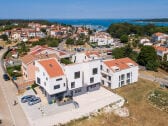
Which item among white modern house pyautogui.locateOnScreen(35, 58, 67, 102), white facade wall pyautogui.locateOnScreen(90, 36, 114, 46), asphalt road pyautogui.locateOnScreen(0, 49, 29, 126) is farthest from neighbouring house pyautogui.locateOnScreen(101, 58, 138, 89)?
white facade wall pyautogui.locateOnScreen(90, 36, 114, 46)

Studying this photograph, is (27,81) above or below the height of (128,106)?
above

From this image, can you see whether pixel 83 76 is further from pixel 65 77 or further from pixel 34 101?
pixel 34 101

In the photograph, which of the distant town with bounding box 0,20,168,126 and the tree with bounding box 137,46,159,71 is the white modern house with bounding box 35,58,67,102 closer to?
the distant town with bounding box 0,20,168,126

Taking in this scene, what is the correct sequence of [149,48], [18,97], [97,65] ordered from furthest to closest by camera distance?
[149,48] → [97,65] → [18,97]

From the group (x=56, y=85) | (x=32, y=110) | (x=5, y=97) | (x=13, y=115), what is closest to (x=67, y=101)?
(x=56, y=85)

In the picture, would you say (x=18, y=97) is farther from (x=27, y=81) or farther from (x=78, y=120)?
(x=78, y=120)

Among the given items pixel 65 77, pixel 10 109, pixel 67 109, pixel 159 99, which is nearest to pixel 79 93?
pixel 65 77
